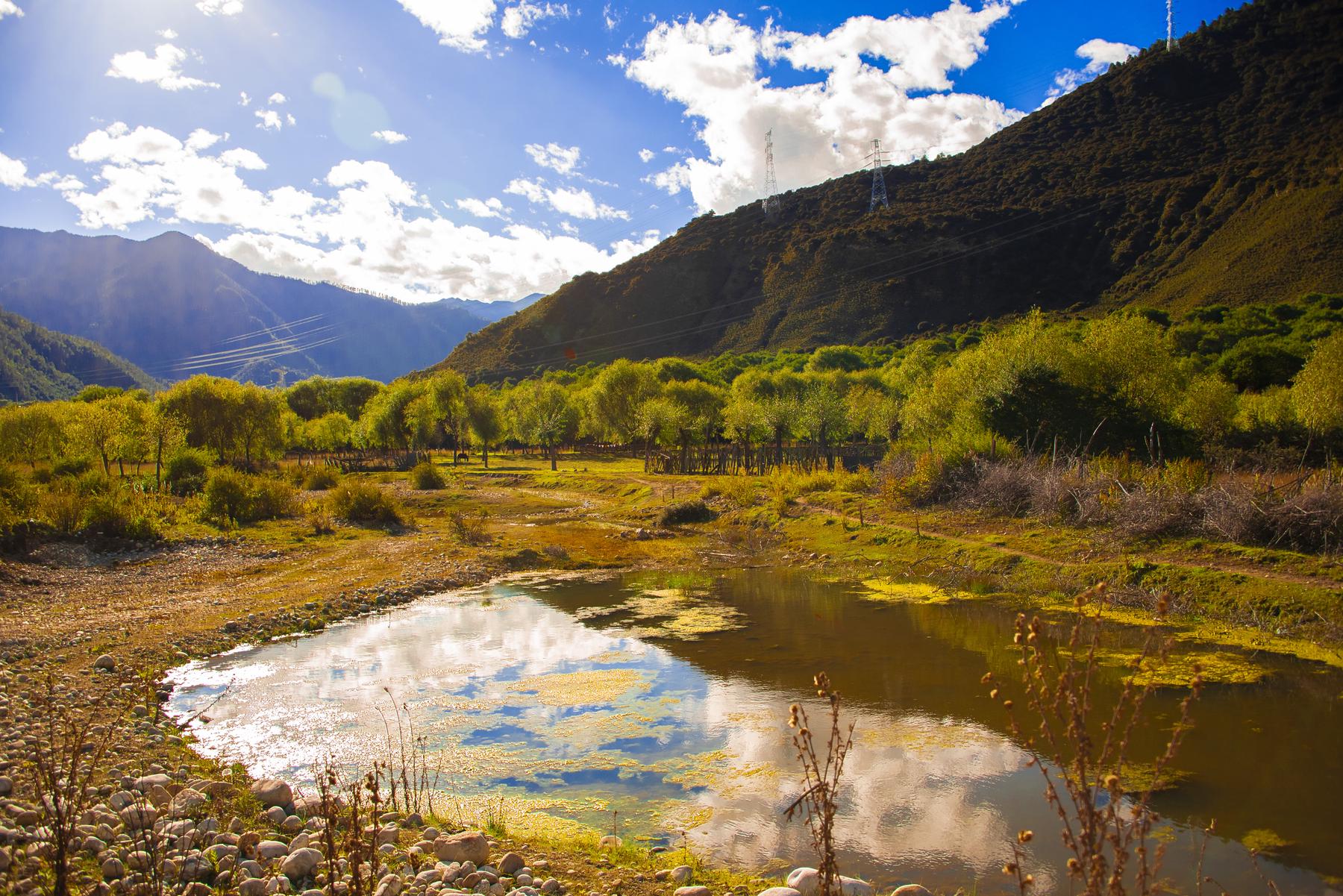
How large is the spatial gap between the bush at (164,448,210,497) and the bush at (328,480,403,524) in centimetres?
976

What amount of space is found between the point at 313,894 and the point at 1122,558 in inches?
769

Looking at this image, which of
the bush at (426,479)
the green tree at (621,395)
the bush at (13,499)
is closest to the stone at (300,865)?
the bush at (13,499)

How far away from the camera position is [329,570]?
80.3ft

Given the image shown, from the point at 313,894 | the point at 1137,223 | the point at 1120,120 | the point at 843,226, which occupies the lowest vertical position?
the point at 313,894

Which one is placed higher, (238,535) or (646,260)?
(646,260)

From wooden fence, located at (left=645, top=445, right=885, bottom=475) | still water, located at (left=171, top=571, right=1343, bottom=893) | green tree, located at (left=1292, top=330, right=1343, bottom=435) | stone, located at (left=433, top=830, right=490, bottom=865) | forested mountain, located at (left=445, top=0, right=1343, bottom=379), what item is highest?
forested mountain, located at (left=445, top=0, right=1343, bottom=379)

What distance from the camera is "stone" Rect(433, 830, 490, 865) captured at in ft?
22.5

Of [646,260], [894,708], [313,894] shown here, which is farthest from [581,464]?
[646,260]

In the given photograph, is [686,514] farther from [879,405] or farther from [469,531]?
[879,405]

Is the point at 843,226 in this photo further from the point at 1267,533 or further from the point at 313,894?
the point at 313,894

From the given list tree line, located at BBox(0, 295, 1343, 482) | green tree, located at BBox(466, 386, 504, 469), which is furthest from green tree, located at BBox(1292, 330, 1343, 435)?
green tree, located at BBox(466, 386, 504, 469)

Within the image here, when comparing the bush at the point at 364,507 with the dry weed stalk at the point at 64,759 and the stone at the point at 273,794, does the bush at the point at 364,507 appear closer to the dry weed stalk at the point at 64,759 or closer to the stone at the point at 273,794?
the dry weed stalk at the point at 64,759

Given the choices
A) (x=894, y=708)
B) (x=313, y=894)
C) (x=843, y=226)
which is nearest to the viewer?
(x=313, y=894)

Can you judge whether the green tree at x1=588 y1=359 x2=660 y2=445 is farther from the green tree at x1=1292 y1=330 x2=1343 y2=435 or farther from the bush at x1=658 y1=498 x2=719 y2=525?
the green tree at x1=1292 y1=330 x2=1343 y2=435
